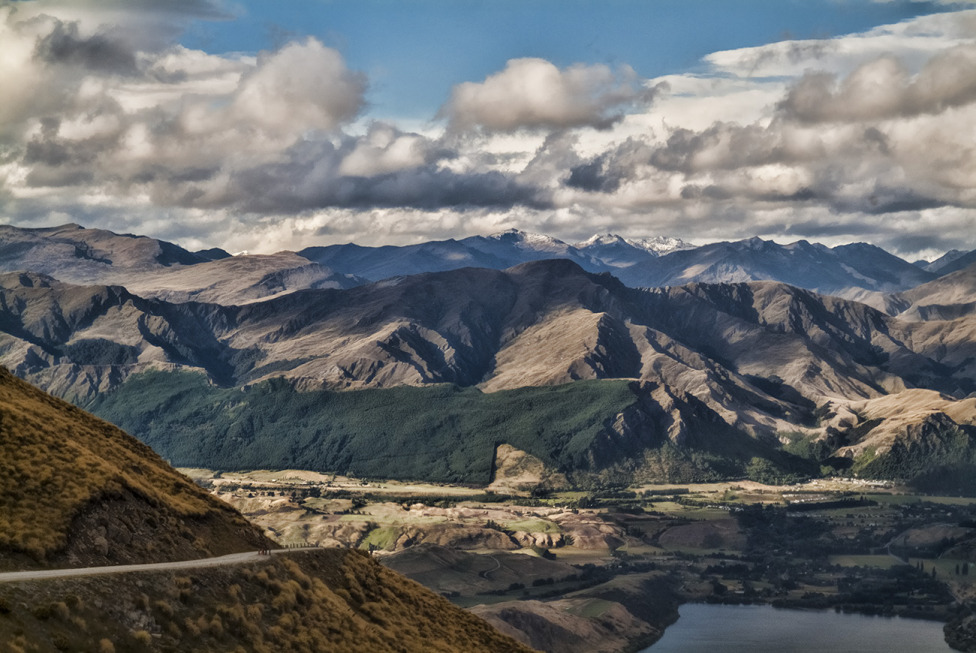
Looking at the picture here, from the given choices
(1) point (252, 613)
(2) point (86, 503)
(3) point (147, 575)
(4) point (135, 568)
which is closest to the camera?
(3) point (147, 575)

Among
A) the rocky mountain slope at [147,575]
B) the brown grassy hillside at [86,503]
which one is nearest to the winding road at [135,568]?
the rocky mountain slope at [147,575]

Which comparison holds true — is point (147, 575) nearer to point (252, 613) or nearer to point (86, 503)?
point (252, 613)

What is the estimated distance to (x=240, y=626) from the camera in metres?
85.1

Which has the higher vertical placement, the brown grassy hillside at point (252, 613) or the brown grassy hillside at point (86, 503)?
the brown grassy hillside at point (86, 503)

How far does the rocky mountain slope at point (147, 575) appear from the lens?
73812 millimetres

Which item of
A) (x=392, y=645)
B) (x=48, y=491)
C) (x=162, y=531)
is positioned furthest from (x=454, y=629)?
(x=48, y=491)

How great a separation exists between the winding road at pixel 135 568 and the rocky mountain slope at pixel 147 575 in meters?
0.80

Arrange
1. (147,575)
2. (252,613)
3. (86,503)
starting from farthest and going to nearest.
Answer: (86,503)
(252,613)
(147,575)

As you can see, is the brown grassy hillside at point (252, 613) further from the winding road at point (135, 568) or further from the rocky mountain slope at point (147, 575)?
the winding road at point (135, 568)

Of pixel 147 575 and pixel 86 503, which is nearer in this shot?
pixel 147 575

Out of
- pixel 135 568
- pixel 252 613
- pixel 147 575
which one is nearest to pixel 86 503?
pixel 135 568

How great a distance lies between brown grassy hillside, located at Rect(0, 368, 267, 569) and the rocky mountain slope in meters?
0.13

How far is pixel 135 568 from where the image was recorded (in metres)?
83.2

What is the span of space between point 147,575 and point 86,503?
967cm
